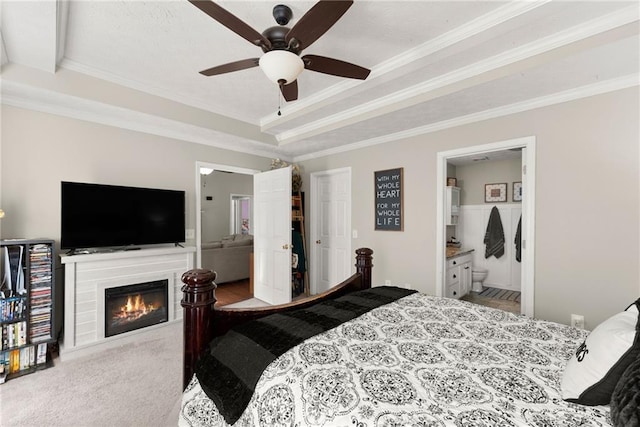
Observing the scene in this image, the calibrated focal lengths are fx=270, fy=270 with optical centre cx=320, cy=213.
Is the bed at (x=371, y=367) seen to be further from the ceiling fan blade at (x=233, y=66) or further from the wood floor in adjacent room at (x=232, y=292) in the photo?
the wood floor in adjacent room at (x=232, y=292)

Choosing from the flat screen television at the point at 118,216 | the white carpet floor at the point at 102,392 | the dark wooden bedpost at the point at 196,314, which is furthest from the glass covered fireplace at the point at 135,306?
the dark wooden bedpost at the point at 196,314

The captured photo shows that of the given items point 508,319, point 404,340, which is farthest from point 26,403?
point 508,319

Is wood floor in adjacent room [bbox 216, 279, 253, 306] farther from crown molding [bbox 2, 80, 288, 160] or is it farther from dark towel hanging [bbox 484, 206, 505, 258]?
dark towel hanging [bbox 484, 206, 505, 258]

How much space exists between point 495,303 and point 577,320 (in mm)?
1866

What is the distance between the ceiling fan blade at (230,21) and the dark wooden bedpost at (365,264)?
165cm

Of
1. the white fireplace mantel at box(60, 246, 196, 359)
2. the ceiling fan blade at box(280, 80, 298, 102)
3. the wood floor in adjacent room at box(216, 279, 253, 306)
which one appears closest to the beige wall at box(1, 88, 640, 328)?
the white fireplace mantel at box(60, 246, 196, 359)

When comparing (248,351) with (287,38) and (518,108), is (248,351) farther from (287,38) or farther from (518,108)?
(518,108)

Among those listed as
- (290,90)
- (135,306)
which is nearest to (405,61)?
(290,90)

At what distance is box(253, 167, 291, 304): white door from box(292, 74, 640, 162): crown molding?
4.20 ft

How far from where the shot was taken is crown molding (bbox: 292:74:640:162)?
7.07 feet

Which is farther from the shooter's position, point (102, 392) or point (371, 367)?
point (102, 392)

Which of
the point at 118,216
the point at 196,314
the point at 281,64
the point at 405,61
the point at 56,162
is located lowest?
the point at 196,314

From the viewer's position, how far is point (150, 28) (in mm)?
1944

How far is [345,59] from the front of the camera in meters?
2.34
